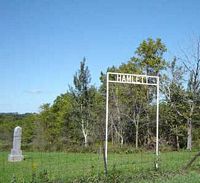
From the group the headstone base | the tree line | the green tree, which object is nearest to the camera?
the headstone base

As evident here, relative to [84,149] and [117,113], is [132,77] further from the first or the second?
[117,113]

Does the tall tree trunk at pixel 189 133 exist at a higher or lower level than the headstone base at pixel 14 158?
higher

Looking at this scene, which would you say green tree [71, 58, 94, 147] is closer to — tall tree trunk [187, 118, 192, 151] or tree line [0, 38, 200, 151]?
tree line [0, 38, 200, 151]

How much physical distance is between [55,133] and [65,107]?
12.0 feet

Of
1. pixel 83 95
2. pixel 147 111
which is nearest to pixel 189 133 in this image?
pixel 147 111

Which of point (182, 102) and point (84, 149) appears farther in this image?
point (182, 102)

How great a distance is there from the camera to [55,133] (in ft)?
167

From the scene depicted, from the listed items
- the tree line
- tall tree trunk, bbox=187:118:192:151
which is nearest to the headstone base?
the tree line

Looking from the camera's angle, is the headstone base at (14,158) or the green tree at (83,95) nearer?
the headstone base at (14,158)

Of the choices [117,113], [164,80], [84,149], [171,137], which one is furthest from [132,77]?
[171,137]

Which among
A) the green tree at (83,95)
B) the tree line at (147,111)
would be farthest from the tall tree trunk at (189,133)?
the green tree at (83,95)

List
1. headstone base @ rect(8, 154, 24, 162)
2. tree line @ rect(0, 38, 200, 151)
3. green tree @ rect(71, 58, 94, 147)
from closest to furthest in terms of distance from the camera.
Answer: headstone base @ rect(8, 154, 24, 162), tree line @ rect(0, 38, 200, 151), green tree @ rect(71, 58, 94, 147)

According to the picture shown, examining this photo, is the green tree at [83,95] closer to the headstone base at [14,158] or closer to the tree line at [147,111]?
the tree line at [147,111]

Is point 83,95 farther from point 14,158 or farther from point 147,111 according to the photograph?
point 14,158
